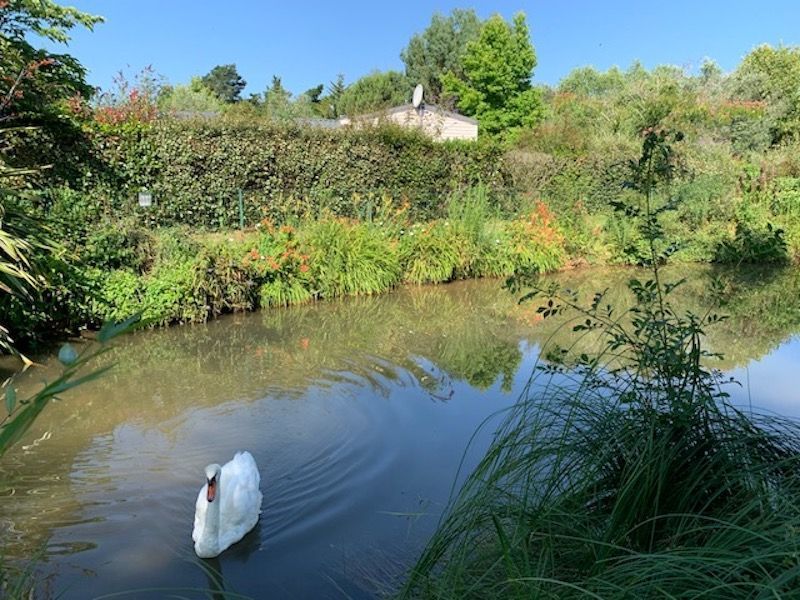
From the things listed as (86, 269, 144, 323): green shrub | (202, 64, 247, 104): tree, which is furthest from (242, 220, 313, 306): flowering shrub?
(202, 64, 247, 104): tree

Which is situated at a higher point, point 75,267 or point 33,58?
point 33,58

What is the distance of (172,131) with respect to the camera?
1077cm

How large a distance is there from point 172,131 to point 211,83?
61678 millimetres

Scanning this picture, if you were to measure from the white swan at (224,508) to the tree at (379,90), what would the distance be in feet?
136

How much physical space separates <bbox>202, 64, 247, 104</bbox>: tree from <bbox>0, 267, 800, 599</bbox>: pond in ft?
208

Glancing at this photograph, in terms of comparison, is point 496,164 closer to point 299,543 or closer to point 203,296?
point 203,296

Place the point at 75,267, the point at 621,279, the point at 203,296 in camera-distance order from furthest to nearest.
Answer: the point at 621,279
the point at 203,296
the point at 75,267

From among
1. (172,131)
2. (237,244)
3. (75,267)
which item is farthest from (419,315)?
(172,131)

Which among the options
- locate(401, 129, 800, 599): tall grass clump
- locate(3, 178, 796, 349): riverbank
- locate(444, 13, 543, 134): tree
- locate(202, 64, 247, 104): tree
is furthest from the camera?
locate(202, 64, 247, 104): tree

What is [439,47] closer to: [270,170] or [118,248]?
[270,170]

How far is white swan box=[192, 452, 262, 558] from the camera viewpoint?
3.34 metres

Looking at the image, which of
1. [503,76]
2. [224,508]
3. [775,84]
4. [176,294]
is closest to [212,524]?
[224,508]

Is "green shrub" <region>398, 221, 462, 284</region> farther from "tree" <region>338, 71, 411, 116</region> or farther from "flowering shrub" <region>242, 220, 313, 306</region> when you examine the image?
"tree" <region>338, 71, 411, 116</region>

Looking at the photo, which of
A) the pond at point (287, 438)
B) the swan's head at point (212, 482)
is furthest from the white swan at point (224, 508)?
the pond at point (287, 438)
